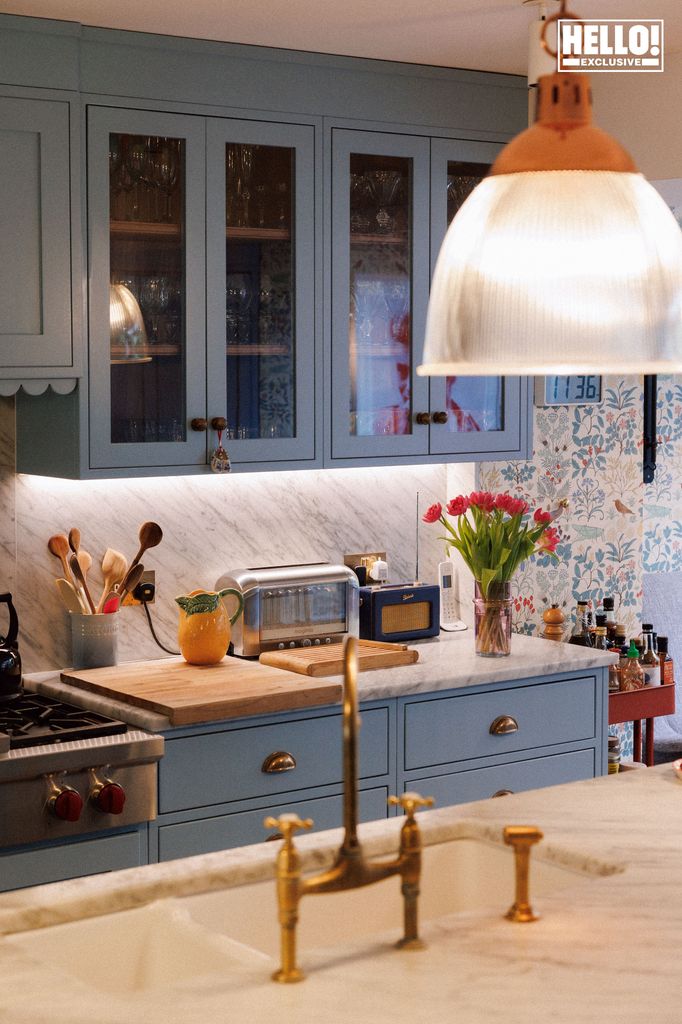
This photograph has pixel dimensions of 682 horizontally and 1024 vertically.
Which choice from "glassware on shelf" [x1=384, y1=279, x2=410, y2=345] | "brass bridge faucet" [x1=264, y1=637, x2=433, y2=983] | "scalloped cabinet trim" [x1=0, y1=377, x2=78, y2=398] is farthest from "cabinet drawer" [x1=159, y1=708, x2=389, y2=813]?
"brass bridge faucet" [x1=264, y1=637, x2=433, y2=983]

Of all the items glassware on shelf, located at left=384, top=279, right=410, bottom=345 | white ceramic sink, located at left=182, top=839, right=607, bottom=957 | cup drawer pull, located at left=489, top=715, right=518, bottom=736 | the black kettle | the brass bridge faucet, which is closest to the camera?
the brass bridge faucet

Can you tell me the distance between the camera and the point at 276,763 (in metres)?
3.09

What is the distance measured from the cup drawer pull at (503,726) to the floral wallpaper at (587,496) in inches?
32.1

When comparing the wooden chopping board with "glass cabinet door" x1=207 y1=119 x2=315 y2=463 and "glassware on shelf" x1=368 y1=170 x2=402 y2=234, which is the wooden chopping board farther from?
"glassware on shelf" x1=368 y1=170 x2=402 y2=234

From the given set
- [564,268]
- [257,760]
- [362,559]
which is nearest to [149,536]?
[257,760]

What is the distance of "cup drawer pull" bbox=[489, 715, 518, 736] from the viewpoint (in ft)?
11.4

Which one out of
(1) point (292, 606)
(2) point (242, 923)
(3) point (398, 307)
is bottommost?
(2) point (242, 923)

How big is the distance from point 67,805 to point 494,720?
1.22m

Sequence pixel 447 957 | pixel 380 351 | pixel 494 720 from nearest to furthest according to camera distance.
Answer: pixel 447 957 < pixel 494 720 < pixel 380 351

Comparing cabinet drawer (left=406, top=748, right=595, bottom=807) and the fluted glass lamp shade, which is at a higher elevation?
the fluted glass lamp shade

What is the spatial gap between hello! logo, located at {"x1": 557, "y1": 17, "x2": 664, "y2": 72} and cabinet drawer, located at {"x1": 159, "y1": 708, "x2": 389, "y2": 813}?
1.83 metres

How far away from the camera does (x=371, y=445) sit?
3650mm

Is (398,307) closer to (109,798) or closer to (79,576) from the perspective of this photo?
(79,576)

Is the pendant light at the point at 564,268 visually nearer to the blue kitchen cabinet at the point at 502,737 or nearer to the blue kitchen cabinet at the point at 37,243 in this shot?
the blue kitchen cabinet at the point at 37,243
